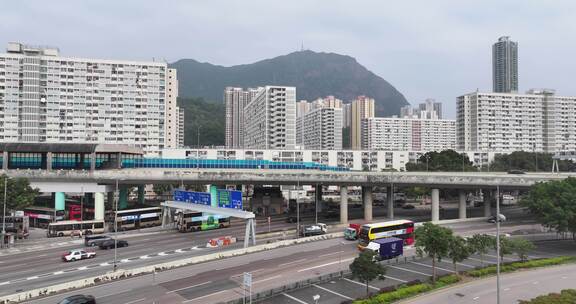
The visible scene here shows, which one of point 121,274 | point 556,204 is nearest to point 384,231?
point 556,204

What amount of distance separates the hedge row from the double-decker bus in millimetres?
41985

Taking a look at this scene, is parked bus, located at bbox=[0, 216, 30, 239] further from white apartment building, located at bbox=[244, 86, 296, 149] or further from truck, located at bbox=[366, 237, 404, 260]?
white apartment building, located at bbox=[244, 86, 296, 149]

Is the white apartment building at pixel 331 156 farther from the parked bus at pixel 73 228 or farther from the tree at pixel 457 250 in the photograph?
the tree at pixel 457 250

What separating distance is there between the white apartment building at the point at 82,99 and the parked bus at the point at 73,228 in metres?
82.4

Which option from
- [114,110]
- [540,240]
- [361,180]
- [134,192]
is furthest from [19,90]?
[540,240]

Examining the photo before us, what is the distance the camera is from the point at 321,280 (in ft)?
124

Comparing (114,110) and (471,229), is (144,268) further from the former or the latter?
(114,110)

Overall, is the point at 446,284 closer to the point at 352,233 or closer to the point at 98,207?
the point at 352,233

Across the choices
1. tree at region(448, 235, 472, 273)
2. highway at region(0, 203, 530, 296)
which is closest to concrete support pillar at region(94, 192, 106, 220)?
highway at region(0, 203, 530, 296)

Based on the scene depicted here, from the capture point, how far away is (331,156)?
15775 centimetres

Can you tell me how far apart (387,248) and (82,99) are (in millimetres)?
132966

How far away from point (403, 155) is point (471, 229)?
357 feet

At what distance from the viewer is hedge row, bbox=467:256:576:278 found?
131ft

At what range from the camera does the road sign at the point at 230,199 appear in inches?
2156
